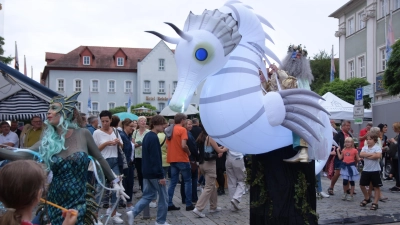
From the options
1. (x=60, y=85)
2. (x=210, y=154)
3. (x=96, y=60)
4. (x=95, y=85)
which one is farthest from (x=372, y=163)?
(x=60, y=85)

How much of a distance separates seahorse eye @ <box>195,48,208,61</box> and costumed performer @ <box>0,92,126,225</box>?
1.38 metres

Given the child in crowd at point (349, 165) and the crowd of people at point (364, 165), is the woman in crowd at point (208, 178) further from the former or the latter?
the child in crowd at point (349, 165)

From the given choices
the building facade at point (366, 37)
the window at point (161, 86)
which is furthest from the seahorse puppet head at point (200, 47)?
the window at point (161, 86)

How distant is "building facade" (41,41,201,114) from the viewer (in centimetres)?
5038

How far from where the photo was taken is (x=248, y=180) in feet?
17.1

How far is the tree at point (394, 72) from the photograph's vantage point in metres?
18.3

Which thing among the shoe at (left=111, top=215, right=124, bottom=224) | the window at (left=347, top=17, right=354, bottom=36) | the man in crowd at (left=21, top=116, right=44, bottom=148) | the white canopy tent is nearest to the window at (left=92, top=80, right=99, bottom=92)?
the window at (left=347, top=17, right=354, bottom=36)

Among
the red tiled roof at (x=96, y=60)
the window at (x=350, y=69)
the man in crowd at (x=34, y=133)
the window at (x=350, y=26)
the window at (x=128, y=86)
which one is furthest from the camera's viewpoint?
the window at (x=128, y=86)

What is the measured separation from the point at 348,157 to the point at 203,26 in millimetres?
6709

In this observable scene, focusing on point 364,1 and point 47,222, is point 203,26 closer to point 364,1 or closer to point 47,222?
point 47,222

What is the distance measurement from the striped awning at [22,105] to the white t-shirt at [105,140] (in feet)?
4.12

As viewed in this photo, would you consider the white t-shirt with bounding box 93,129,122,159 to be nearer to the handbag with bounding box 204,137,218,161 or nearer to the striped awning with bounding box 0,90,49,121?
the striped awning with bounding box 0,90,49,121

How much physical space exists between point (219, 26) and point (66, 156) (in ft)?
6.17

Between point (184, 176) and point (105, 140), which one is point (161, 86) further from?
point (105, 140)
